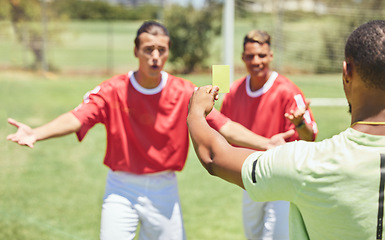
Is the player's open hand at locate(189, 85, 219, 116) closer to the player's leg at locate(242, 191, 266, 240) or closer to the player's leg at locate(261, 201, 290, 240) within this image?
the player's leg at locate(261, 201, 290, 240)

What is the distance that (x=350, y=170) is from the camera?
5.80ft

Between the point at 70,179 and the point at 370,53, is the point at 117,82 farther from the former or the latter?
the point at 70,179

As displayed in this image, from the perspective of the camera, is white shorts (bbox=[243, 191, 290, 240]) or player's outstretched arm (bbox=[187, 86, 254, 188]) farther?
white shorts (bbox=[243, 191, 290, 240])

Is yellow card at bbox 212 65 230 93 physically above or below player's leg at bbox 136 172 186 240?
above

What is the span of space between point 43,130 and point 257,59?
6.56 ft

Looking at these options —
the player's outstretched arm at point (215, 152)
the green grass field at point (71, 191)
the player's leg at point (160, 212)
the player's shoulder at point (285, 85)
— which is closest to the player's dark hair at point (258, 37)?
the player's shoulder at point (285, 85)

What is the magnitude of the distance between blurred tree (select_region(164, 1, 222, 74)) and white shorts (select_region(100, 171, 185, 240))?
18.7m

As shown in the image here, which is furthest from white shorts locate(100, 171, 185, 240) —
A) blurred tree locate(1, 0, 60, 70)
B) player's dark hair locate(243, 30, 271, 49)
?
blurred tree locate(1, 0, 60, 70)

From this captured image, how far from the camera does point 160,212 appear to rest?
12.9ft

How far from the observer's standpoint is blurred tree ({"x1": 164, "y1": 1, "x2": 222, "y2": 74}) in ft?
73.3

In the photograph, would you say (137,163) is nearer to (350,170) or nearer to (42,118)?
(350,170)

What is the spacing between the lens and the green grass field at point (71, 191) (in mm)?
5840

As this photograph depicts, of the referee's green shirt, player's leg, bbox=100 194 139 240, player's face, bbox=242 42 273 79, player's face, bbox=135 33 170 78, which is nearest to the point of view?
the referee's green shirt

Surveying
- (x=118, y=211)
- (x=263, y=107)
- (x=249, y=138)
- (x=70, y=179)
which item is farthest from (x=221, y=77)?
(x=70, y=179)
